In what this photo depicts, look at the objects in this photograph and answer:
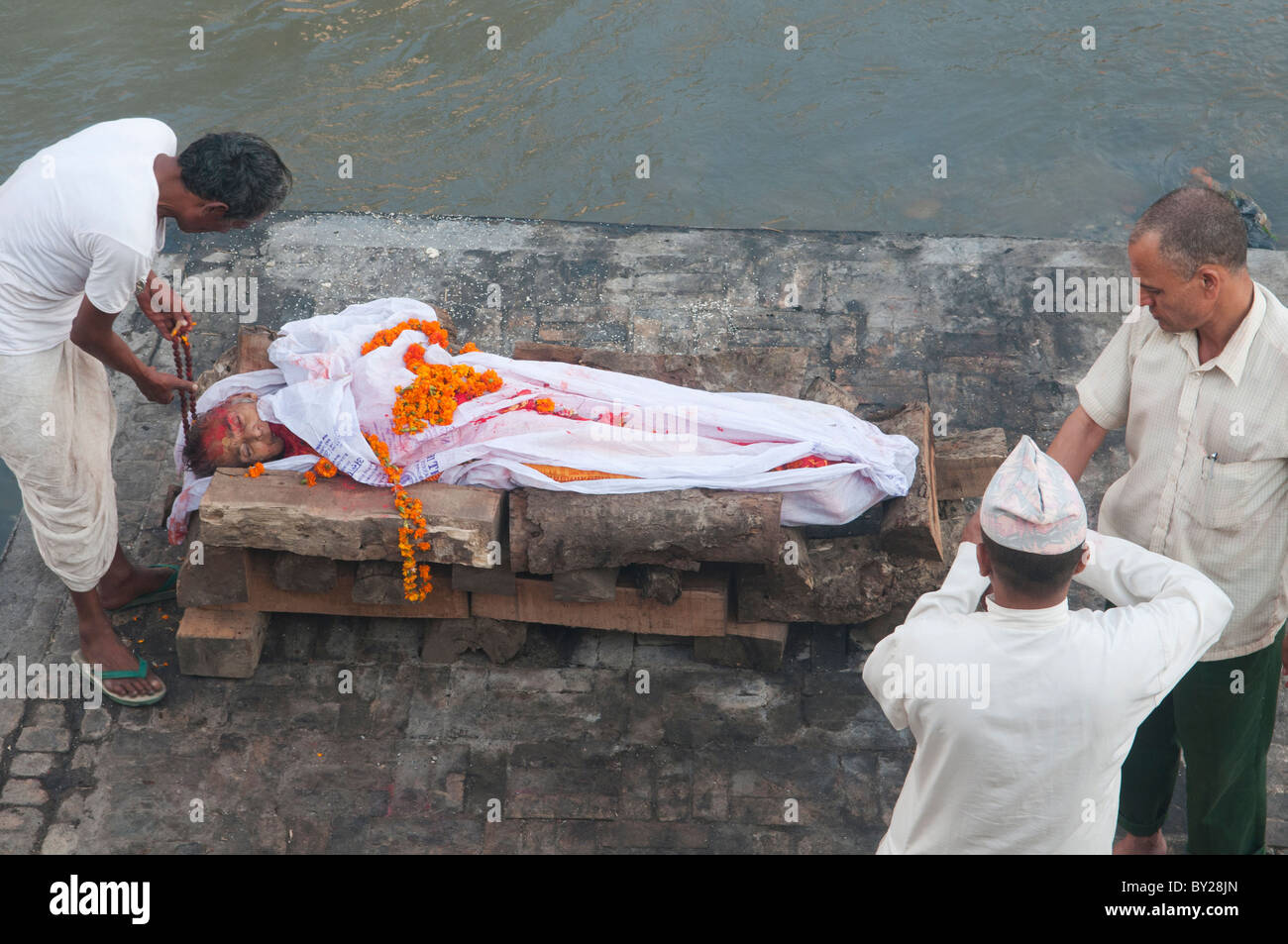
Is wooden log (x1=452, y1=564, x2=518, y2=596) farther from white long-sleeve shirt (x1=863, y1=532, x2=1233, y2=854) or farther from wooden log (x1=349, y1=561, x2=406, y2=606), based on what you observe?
white long-sleeve shirt (x1=863, y1=532, x2=1233, y2=854)

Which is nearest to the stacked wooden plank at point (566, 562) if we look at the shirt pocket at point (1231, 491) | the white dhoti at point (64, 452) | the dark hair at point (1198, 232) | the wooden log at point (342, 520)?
the wooden log at point (342, 520)

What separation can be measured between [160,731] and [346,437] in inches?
54.0

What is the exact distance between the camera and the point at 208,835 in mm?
4398

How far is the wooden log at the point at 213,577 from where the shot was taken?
15.6 ft

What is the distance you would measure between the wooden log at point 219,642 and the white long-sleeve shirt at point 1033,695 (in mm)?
2876

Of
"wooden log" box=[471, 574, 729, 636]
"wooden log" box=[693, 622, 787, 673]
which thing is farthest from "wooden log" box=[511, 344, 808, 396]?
"wooden log" box=[693, 622, 787, 673]

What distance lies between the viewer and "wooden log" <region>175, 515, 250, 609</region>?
15.6 ft

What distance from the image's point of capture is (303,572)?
477 cm

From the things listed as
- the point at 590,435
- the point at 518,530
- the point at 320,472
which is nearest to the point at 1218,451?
the point at 590,435

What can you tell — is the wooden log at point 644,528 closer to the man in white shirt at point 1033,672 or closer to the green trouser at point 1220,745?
the green trouser at point 1220,745

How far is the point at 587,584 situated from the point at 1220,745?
2246 millimetres

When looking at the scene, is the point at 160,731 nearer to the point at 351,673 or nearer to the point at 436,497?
the point at 351,673

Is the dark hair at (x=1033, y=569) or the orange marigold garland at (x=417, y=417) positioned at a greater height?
the orange marigold garland at (x=417, y=417)

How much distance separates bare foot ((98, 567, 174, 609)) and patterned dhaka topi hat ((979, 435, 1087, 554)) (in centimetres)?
380
